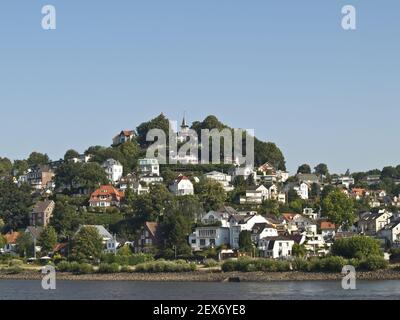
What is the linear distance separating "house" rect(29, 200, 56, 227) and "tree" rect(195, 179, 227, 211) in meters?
9.06

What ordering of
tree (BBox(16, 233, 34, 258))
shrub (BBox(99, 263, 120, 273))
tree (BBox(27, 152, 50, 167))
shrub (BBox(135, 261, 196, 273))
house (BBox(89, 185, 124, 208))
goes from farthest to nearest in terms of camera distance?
tree (BBox(27, 152, 50, 167))
house (BBox(89, 185, 124, 208))
tree (BBox(16, 233, 34, 258))
shrub (BBox(99, 263, 120, 273))
shrub (BBox(135, 261, 196, 273))

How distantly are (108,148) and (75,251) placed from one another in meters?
23.7

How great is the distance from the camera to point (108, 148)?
67625 mm

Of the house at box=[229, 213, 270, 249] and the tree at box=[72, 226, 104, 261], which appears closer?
the tree at box=[72, 226, 104, 261]

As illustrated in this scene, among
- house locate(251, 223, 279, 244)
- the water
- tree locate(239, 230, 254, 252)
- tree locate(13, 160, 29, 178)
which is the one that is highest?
tree locate(13, 160, 29, 178)

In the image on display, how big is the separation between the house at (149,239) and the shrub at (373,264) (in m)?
11.9

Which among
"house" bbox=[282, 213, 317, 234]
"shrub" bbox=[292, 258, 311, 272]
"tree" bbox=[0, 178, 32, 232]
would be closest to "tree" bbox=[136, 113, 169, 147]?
"tree" bbox=[0, 178, 32, 232]

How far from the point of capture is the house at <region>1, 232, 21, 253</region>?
164 ft

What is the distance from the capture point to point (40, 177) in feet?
229

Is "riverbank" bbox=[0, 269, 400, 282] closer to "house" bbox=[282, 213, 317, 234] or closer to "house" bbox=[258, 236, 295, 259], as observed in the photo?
"house" bbox=[258, 236, 295, 259]

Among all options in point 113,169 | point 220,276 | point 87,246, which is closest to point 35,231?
point 87,246
